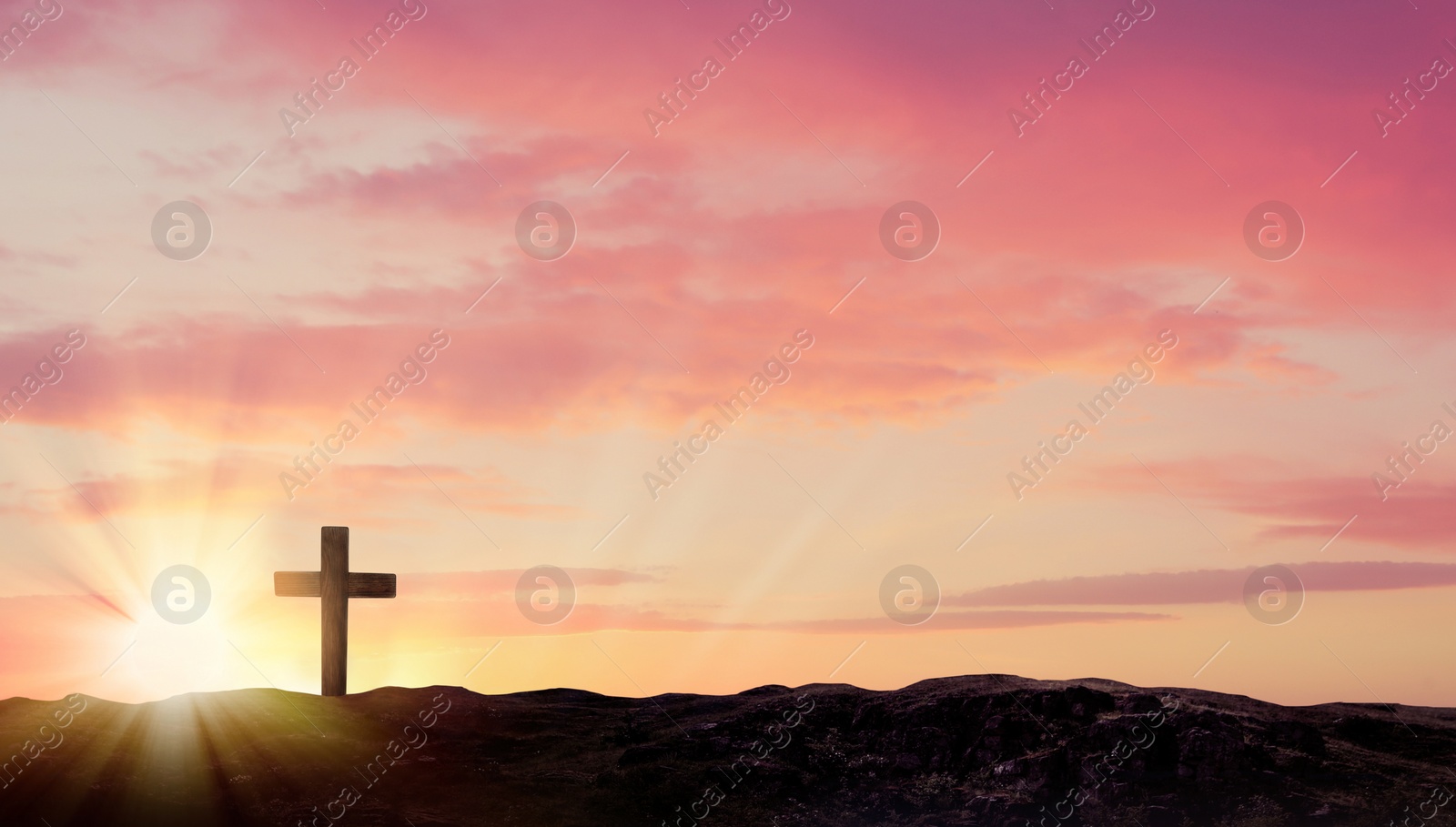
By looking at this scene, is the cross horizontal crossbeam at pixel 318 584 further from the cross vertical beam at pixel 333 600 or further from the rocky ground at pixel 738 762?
the rocky ground at pixel 738 762

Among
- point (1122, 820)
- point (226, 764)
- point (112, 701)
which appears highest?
point (112, 701)

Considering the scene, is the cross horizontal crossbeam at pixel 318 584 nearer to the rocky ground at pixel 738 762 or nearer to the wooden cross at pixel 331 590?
the wooden cross at pixel 331 590

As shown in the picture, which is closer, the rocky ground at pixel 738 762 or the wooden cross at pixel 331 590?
the rocky ground at pixel 738 762

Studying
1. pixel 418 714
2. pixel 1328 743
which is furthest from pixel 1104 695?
pixel 418 714

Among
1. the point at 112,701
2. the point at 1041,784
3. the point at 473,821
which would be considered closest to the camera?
the point at 473,821

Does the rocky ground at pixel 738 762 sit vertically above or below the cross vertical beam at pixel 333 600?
below

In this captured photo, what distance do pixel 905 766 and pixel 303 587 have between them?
12007mm

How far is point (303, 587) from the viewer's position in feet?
73.4

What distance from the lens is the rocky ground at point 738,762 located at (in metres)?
18.4

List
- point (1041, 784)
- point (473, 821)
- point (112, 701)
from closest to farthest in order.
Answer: point (473, 821), point (1041, 784), point (112, 701)

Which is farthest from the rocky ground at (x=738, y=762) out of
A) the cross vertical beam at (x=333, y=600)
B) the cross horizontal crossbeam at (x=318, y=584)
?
the cross horizontal crossbeam at (x=318, y=584)

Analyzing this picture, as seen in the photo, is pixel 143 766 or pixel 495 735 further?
pixel 495 735

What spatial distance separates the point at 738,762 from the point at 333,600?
8.49 metres

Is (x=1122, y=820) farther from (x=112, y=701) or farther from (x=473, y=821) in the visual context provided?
(x=112, y=701)
